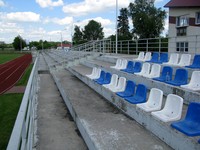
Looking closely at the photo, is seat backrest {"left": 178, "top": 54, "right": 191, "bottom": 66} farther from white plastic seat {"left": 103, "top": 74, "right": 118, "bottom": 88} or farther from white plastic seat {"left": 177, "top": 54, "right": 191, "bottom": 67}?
white plastic seat {"left": 103, "top": 74, "right": 118, "bottom": 88}

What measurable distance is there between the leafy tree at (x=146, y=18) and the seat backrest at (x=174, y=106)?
49.3 meters

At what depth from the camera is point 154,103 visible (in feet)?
15.4

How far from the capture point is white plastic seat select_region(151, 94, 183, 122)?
3.87 metres

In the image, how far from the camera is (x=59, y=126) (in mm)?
5184

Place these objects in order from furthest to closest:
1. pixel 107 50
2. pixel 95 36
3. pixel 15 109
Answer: pixel 95 36 < pixel 107 50 < pixel 15 109

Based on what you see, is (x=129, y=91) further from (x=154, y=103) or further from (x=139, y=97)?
(x=154, y=103)

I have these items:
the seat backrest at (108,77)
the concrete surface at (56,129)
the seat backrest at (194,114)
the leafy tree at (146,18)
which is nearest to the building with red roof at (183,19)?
the seat backrest at (108,77)

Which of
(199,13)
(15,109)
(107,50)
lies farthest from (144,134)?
(199,13)

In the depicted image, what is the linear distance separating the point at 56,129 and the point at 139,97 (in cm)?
190

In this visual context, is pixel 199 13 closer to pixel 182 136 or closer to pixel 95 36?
pixel 182 136

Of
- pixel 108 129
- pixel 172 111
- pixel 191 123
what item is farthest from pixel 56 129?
pixel 191 123

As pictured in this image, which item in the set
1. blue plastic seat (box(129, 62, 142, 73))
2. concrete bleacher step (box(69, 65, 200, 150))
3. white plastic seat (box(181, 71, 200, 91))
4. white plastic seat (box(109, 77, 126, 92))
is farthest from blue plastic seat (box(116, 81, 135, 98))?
blue plastic seat (box(129, 62, 142, 73))

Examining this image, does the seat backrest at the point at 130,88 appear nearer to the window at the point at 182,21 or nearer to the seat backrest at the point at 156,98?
the seat backrest at the point at 156,98

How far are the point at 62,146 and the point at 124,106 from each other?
167cm
